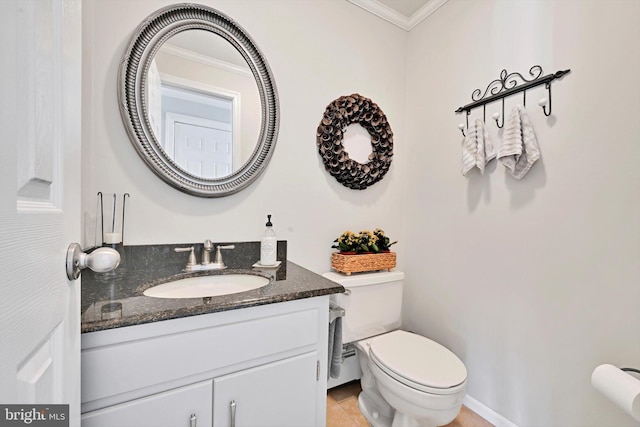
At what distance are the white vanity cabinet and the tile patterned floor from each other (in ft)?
1.78

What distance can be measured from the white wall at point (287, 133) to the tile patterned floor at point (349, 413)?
0.77m

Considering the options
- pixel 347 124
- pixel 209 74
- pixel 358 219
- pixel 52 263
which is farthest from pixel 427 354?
pixel 209 74

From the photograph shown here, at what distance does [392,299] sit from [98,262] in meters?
1.48

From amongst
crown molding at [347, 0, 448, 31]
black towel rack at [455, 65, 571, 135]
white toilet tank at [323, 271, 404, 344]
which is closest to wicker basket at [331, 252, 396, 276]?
white toilet tank at [323, 271, 404, 344]

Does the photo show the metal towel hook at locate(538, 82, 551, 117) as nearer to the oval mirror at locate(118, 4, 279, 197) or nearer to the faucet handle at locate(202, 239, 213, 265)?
the oval mirror at locate(118, 4, 279, 197)

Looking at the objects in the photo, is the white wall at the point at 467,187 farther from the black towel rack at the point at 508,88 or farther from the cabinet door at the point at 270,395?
the cabinet door at the point at 270,395

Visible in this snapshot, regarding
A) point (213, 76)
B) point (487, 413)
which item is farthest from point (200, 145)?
point (487, 413)

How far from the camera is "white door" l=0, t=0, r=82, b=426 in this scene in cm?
29

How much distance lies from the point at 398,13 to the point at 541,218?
1.56m

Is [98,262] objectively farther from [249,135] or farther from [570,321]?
[570,321]

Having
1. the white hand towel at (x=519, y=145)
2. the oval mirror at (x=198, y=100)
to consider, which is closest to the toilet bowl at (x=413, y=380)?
the white hand towel at (x=519, y=145)

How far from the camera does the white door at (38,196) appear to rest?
0.96 feet

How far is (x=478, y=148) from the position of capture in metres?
1.44

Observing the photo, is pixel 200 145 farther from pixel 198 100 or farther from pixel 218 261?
pixel 218 261
